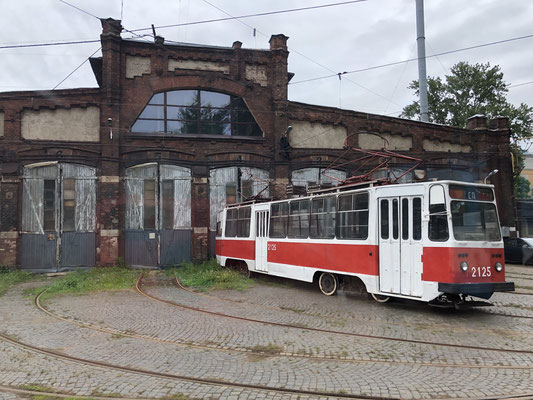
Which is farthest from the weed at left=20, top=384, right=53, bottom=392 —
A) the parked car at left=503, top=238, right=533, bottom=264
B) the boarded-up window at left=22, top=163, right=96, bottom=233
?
the parked car at left=503, top=238, right=533, bottom=264

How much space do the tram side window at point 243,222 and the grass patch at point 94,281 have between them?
4.20 meters

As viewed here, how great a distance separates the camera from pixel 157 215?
61.0ft

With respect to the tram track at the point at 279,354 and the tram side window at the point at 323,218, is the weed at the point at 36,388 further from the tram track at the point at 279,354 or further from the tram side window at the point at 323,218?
the tram side window at the point at 323,218

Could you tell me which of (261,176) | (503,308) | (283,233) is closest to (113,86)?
(261,176)

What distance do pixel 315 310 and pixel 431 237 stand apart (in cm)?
309

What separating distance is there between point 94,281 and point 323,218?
842cm

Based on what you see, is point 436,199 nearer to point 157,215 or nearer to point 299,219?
point 299,219

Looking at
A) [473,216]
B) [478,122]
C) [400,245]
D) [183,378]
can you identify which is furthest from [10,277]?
[478,122]

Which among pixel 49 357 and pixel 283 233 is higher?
pixel 283 233

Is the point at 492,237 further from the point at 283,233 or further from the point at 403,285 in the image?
the point at 283,233

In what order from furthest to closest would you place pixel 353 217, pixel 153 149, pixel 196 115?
pixel 196 115 < pixel 153 149 < pixel 353 217

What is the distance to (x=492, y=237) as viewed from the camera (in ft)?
28.2

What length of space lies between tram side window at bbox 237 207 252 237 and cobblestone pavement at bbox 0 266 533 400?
460 cm

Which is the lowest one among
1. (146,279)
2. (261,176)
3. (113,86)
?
(146,279)
